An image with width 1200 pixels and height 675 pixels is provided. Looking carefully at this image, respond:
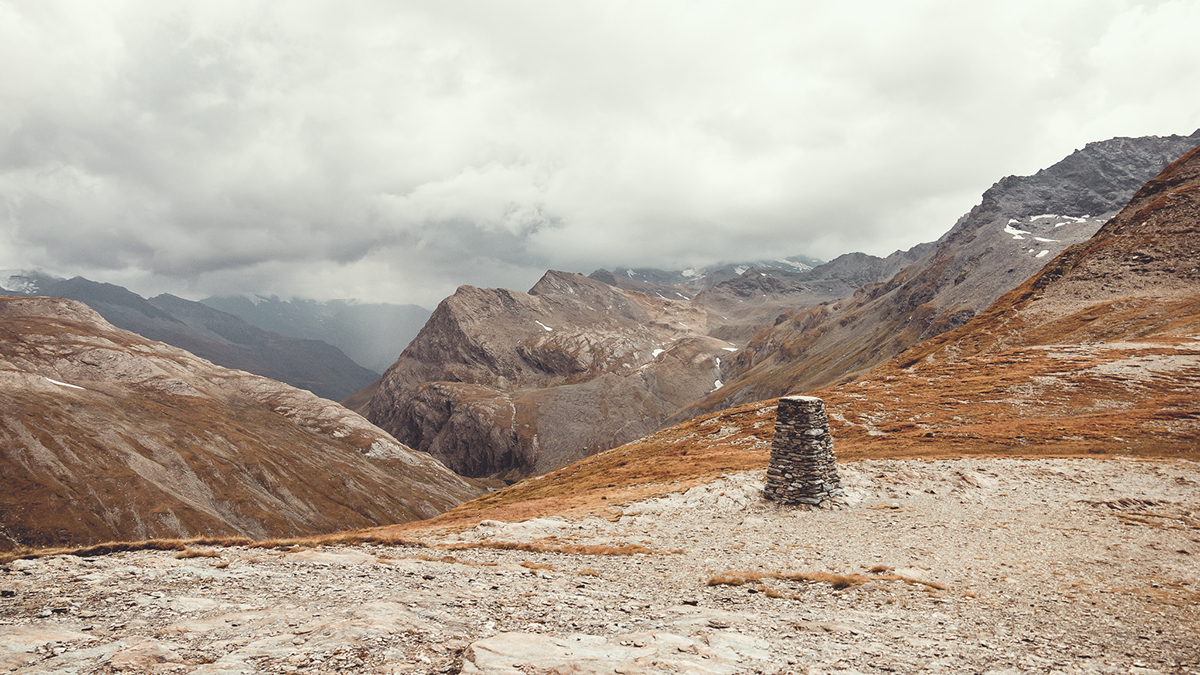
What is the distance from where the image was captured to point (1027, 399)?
5303 centimetres

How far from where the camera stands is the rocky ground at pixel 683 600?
10.5m

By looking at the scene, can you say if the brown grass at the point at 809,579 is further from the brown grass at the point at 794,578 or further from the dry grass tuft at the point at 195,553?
the dry grass tuft at the point at 195,553

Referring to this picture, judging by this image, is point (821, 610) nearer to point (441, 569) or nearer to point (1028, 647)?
point (1028, 647)

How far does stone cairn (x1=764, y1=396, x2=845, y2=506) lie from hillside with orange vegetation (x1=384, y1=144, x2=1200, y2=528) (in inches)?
290

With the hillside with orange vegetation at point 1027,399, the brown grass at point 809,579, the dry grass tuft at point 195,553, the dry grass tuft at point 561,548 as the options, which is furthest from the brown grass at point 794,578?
the dry grass tuft at point 195,553

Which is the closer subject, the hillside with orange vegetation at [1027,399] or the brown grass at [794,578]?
the brown grass at [794,578]

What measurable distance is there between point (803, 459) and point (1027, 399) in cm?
4016

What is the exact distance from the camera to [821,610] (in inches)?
598

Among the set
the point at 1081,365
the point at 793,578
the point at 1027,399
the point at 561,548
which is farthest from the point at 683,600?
the point at 1081,365

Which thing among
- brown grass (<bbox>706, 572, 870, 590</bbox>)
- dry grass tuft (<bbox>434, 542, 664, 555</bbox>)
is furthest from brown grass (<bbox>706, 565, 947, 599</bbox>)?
dry grass tuft (<bbox>434, 542, 664, 555</bbox>)

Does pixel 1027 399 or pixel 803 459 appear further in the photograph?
pixel 1027 399

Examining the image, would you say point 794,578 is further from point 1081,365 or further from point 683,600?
point 1081,365

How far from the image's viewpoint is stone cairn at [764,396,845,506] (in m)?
30.7

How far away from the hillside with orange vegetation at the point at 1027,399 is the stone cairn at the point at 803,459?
7.36m
